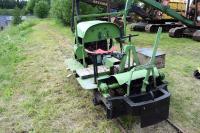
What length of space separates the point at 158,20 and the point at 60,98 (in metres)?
11.7

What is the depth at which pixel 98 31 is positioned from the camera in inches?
263

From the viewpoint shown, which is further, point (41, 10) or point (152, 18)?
point (41, 10)

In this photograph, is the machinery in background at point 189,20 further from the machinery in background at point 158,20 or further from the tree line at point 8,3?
the tree line at point 8,3

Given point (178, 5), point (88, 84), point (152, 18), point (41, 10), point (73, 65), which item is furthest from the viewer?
point (41, 10)

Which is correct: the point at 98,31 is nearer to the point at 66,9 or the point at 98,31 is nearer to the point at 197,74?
the point at 197,74

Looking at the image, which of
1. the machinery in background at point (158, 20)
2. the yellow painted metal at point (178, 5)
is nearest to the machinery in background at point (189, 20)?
the machinery in background at point (158, 20)

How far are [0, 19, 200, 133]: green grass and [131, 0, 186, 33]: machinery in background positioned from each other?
551 centimetres

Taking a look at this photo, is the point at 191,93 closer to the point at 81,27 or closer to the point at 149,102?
the point at 149,102

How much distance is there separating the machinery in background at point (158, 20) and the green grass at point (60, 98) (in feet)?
18.1

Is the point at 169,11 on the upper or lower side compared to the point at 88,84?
upper

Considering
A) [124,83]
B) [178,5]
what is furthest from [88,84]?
[178,5]

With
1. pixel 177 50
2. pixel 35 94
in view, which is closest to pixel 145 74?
pixel 35 94

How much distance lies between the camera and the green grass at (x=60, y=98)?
17.6ft

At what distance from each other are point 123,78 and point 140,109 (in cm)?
67
